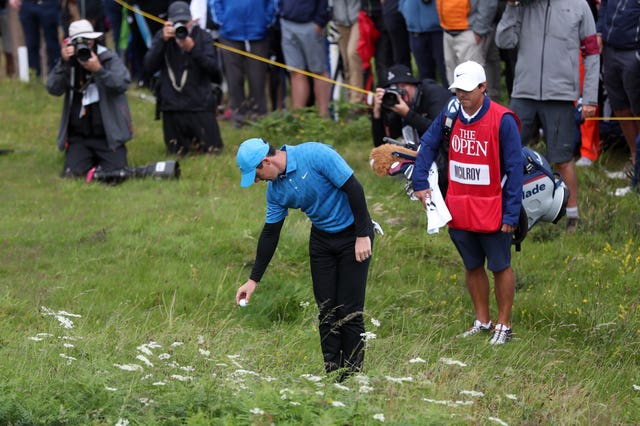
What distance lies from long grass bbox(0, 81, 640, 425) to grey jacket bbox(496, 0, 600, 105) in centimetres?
131

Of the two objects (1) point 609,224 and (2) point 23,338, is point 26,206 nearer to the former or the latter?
(2) point 23,338

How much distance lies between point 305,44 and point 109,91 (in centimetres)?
277

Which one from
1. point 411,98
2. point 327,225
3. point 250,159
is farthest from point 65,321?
point 411,98

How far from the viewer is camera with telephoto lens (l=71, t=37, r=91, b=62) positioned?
1221 cm

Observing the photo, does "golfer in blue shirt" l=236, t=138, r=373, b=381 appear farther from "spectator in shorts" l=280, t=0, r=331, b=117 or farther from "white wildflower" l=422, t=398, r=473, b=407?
"spectator in shorts" l=280, t=0, r=331, b=117

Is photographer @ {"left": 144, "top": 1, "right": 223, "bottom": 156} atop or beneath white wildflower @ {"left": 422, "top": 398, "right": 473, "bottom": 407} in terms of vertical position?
atop

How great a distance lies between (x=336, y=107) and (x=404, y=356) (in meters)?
7.55

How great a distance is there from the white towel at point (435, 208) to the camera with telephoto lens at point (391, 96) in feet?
4.08

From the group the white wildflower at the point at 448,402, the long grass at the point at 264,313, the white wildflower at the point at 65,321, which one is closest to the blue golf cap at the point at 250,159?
the long grass at the point at 264,313

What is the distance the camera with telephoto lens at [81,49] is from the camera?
40.1ft

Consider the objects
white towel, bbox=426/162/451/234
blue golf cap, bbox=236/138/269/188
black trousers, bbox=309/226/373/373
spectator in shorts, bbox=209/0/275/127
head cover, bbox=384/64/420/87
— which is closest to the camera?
blue golf cap, bbox=236/138/269/188

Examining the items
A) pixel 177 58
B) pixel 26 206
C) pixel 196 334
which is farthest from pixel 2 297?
pixel 177 58

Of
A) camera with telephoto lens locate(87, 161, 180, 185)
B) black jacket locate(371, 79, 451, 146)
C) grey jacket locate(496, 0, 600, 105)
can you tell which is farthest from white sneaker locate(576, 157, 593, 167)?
camera with telephoto lens locate(87, 161, 180, 185)

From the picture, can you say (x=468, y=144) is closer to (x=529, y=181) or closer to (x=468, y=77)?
(x=468, y=77)
